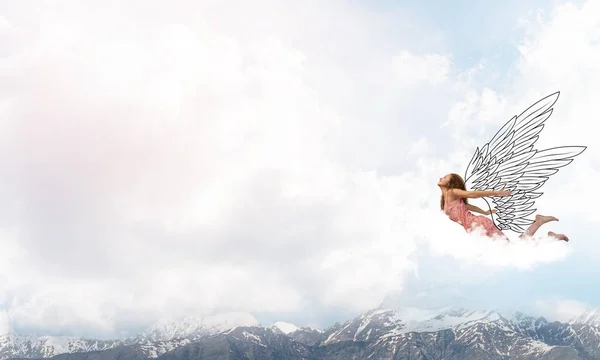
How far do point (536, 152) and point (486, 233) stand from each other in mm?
3621

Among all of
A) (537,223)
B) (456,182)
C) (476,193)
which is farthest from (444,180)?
(537,223)

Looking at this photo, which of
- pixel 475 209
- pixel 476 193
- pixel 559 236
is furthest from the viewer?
pixel 475 209

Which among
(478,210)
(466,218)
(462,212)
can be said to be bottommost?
(466,218)

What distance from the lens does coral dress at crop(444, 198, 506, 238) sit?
17.5 meters

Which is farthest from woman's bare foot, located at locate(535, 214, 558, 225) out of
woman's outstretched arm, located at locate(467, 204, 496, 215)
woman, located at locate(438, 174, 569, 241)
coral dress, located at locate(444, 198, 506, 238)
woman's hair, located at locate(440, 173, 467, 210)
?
woman's hair, located at locate(440, 173, 467, 210)

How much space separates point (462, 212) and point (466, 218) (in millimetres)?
241

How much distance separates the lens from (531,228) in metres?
18.0

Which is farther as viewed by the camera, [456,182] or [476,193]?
[456,182]

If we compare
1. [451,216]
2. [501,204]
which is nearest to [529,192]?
[501,204]

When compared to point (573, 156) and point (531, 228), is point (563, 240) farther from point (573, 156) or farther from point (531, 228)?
point (573, 156)

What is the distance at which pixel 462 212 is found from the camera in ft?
57.7

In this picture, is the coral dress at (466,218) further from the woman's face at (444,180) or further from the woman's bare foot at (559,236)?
the woman's bare foot at (559,236)

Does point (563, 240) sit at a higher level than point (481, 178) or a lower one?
lower

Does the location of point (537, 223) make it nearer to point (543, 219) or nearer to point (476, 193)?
point (543, 219)
